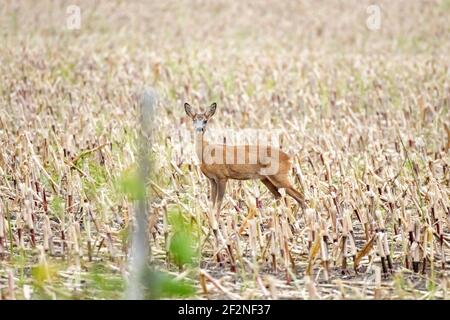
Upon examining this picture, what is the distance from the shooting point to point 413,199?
21.0 feet

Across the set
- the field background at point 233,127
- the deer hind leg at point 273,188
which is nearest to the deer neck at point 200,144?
the field background at point 233,127

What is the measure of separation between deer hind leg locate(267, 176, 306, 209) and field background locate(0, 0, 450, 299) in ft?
0.39

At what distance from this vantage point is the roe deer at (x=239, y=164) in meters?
6.11

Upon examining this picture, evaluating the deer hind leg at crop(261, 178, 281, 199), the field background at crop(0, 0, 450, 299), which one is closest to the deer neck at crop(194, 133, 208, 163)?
the field background at crop(0, 0, 450, 299)

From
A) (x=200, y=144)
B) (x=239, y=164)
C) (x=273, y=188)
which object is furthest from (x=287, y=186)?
(x=200, y=144)

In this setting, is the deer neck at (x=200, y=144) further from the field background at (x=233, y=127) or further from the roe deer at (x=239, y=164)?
the field background at (x=233, y=127)

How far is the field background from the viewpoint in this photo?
16.7 feet

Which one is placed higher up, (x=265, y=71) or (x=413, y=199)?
(x=265, y=71)

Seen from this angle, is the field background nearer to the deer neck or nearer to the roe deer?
the roe deer

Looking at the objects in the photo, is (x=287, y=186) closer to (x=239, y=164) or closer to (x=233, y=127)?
(x=239, y=164)

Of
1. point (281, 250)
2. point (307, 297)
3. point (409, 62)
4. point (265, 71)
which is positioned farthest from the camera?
point (409, 62)
